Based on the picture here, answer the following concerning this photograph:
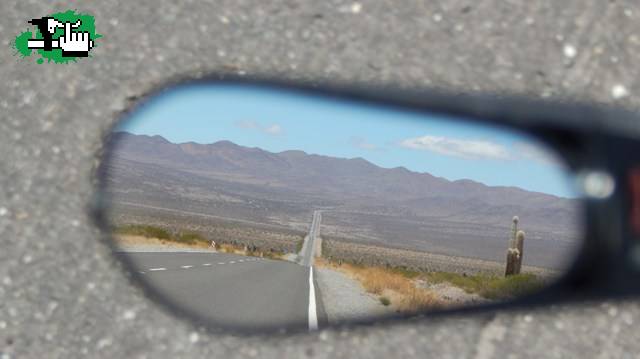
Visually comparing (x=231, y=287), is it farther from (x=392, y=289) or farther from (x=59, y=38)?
(x=59, y=38)

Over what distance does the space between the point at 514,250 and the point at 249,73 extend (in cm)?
103

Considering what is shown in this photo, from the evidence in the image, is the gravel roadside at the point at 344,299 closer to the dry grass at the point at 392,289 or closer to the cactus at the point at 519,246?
the dry grass at the point at 392,289

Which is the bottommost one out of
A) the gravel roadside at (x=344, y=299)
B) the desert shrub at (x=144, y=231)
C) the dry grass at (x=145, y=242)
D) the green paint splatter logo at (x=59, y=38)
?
the gravel roadside at (x=344, y=299)

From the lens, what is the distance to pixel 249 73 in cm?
217

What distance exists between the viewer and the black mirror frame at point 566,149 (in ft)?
5.42

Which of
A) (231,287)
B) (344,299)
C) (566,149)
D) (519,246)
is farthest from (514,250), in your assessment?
(231,287)

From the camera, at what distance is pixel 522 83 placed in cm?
225

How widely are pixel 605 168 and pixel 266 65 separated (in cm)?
114

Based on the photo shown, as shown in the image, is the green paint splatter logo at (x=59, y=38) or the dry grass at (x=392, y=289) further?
the green paint splatter logo at (x=59, y=38)

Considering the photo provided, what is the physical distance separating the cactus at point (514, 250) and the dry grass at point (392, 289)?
28 centimetres

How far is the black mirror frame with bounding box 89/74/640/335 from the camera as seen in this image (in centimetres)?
165

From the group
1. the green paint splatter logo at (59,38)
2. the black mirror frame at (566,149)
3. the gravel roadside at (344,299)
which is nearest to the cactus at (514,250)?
the black mirror frame at (566,149)

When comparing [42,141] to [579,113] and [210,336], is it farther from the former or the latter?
[579,113]

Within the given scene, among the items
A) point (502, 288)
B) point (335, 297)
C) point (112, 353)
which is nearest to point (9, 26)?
point (112, 353)
